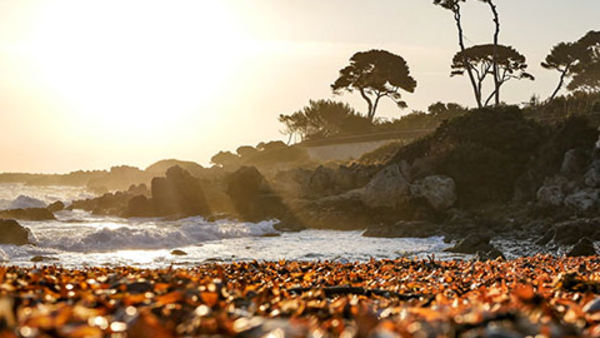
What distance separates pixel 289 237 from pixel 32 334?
74.4ft

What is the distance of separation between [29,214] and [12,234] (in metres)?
13.8

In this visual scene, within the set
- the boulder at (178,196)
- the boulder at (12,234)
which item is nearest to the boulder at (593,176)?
the boulder at (178,196)

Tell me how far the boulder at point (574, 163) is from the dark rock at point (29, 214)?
93.1 feet

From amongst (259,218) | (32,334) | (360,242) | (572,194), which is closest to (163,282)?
(32,334)

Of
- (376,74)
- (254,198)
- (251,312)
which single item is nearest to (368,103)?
(376,74)

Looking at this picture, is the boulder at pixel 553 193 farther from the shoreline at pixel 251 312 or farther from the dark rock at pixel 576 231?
the shoreline at pixel 251 312

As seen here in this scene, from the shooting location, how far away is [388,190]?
1175 inches

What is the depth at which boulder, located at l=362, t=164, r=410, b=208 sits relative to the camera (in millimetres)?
29438

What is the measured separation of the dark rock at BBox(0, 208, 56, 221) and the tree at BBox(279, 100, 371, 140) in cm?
3924

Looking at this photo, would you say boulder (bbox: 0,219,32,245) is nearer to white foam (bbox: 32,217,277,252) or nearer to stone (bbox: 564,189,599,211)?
white foam (bbox: 32,217,277,252)

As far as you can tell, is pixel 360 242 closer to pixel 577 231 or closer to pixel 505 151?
pixel 577 231

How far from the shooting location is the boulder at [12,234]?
19.7 metres

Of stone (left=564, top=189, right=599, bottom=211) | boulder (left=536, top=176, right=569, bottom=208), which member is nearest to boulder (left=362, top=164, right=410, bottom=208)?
boulder (left=536, top=176, right=569, bottom=208)

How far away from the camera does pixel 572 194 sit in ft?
81.3
